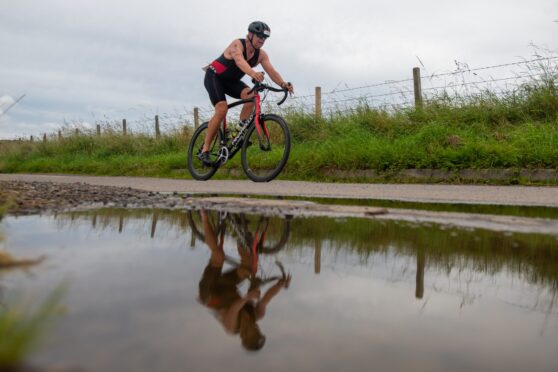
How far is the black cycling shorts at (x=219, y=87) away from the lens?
301 inches

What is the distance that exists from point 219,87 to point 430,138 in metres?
3.83

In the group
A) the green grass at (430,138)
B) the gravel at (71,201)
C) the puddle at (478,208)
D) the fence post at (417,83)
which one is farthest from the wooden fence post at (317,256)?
the fence post at (417,83)

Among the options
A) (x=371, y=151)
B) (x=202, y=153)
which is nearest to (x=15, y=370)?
(x=202, y=153)

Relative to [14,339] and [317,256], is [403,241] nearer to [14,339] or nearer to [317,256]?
[317,256]

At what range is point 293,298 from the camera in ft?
5.70

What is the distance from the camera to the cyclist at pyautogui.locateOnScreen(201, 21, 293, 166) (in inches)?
277

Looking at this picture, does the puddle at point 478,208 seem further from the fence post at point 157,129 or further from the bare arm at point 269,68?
the fence post at point 157,129

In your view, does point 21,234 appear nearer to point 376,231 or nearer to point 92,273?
point 92,273

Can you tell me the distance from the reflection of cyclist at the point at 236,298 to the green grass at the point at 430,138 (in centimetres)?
651

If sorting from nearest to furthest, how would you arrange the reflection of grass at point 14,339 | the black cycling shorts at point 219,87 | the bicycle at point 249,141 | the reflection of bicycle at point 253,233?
the reflection of grass at point 14,339 < the reflection of bicycle at point 253,233 < the bicycle at point 249,141 < the black cycling shorts at point 219,87

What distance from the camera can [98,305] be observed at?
158 centimetres

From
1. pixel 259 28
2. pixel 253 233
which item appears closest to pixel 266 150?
pixel 259 28

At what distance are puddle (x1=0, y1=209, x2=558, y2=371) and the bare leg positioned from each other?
480cm

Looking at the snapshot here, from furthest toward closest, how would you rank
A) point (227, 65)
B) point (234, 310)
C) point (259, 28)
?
point (227, 65), point (259, 28), point (234, 310)
